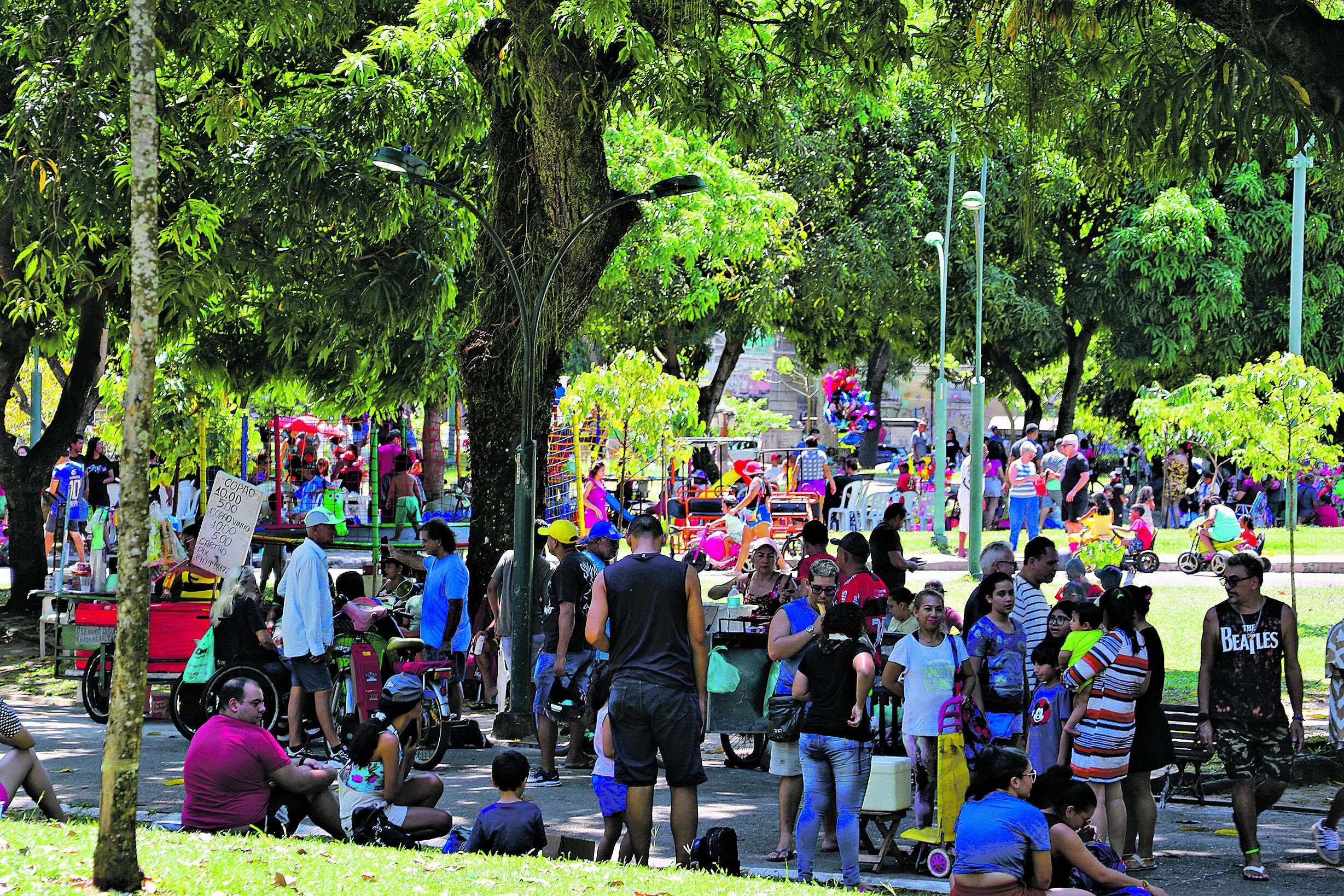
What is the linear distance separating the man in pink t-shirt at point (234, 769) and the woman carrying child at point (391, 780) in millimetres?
369

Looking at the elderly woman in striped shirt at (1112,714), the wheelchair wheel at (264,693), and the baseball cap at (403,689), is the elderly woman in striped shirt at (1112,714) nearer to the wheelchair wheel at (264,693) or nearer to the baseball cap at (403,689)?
the baseball cap at (403,689)

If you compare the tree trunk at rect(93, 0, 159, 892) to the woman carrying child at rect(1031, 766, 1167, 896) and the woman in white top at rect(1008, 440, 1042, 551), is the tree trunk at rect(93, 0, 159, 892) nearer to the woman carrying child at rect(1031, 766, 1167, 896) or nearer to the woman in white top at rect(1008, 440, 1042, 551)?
the woman carrying child at rect(1031, 766, 1167, 896)

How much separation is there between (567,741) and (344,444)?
3806 centimetres

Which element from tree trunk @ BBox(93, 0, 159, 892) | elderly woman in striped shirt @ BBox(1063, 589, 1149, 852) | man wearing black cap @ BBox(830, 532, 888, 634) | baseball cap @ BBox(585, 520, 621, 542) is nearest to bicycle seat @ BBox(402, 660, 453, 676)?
baseball cap @ BBox(585, 520, 621, 542)

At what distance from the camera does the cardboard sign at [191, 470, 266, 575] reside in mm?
12336

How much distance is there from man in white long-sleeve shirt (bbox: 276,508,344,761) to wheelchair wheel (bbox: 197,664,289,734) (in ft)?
1.25

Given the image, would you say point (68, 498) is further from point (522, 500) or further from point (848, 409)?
point (848, 409)

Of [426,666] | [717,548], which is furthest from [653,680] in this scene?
[717,548]

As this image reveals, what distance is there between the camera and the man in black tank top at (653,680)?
745 centimetres

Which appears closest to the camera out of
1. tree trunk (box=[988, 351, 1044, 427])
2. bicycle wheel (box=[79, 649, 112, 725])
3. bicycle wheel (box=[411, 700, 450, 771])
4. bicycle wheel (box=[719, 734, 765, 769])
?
bicycle wheel (box=[411, 700, 450, 771])

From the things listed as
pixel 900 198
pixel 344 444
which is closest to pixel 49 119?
pixel 900 198

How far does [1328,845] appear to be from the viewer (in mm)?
8125

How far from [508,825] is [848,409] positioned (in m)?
28.5

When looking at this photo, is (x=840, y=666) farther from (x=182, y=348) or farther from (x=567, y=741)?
(x=182, y=348)
